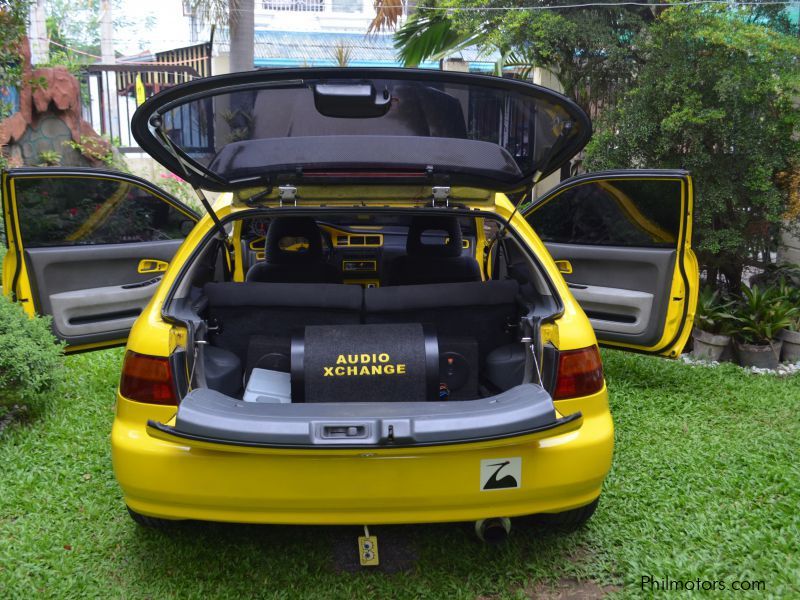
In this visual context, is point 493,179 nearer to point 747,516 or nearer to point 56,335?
point 747,516

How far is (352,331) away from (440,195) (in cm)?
64

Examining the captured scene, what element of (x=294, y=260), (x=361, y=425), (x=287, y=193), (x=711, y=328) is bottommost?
(x=711, y=328)

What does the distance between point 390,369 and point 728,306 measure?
3729mm

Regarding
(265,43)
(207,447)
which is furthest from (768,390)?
(265,43)

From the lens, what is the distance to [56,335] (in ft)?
12.3

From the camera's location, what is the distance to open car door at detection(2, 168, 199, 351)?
3521 millimetres

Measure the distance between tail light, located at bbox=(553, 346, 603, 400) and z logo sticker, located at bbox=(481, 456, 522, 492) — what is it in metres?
0.33

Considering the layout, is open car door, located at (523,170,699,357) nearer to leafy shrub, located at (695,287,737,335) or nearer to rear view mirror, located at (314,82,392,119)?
leafy shrub, located at (695,287,737,335)

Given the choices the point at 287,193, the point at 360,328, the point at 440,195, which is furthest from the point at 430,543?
the point at 287,193

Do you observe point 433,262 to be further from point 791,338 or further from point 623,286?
point 791,338

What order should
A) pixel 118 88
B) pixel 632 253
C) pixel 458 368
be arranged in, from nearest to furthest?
pixel 458 368 → pixel 632 253 → pixel 118 88

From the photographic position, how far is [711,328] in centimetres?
506

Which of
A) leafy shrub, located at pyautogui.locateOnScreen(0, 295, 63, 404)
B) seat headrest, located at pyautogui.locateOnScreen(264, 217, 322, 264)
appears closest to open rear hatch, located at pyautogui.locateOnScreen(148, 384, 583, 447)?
seat headrest, located at pyautogui.locateOnScreen(264, 217, 322, 264)

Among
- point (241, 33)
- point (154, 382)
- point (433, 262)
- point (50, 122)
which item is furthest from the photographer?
point (50, 122)
